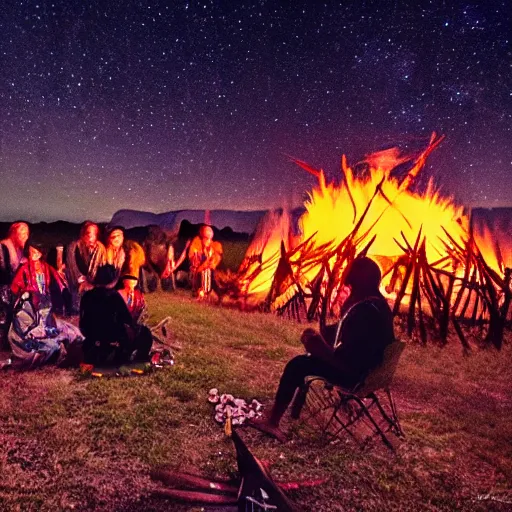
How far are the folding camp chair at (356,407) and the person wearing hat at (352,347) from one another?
11 cm

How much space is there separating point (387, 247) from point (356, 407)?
704 cm

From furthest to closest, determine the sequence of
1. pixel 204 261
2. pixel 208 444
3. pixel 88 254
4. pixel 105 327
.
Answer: pixel 204 261
pixel 88 254
pixel 105 327
pixel 208 444

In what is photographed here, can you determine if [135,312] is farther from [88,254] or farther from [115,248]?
[88,254]

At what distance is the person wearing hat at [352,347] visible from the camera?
5.16 m

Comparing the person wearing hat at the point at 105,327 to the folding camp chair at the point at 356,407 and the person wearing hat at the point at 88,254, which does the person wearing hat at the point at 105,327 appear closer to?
the person wearing hat at the point at 88,254

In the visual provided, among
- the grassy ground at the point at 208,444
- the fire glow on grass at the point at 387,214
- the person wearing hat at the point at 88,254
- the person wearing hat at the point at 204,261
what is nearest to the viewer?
the grassy ground at the point at 208,444

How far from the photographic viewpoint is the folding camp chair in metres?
5.06

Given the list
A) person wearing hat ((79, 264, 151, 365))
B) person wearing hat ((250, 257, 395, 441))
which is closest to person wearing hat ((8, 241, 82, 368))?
person wearing hat ((79, 264, 151, 365))

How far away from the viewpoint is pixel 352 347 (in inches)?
204

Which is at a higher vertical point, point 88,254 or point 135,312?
point 88,254

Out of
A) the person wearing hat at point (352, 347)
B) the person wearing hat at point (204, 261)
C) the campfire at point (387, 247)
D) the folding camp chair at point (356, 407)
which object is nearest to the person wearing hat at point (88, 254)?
the person wearing hat at point (352, 347)

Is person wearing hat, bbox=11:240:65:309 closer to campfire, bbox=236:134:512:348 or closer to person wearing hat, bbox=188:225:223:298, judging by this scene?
campfire, bbox=236:134:512:348

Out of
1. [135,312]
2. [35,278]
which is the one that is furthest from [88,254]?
[135,312]

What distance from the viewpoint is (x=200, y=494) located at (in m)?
3.98
